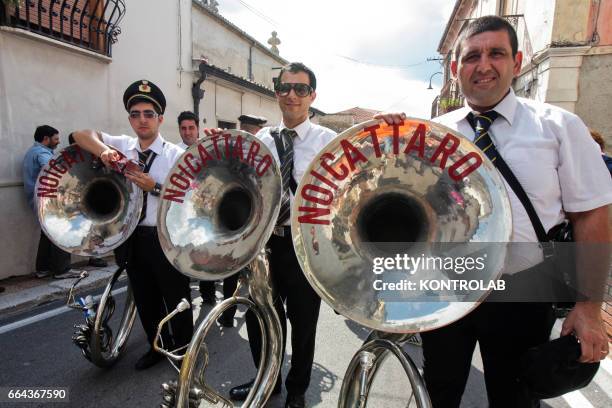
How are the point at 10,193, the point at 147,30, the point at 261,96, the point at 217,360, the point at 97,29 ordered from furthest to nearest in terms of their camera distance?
the point at 261,96 < the point at 147,30 < the point at 97,29 < the point at 10,193 < the point at 217,360

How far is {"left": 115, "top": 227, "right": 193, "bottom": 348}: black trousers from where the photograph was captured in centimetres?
245

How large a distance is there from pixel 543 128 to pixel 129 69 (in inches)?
263

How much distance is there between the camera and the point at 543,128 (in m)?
1.36

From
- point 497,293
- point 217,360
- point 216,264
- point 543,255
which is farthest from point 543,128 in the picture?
point 217,360

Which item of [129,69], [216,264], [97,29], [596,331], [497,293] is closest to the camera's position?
[596,331]

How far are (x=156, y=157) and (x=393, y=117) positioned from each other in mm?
1734

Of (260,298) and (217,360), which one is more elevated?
(260,298)

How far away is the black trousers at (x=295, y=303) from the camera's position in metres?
2.12

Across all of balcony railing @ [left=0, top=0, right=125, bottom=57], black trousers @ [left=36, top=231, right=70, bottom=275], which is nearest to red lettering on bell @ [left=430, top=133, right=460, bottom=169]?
black trousers @ [left=36, top=231, right=70, bottom=275]

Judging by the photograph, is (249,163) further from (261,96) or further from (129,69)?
(261,96)

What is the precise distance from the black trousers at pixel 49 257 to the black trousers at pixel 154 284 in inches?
101

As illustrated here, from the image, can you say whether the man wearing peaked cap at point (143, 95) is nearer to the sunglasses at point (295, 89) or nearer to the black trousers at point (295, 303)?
the sunglasses at point (295, 89)

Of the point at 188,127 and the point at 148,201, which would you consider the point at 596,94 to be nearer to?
the point at 188,127

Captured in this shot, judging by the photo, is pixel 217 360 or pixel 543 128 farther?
pixel 217 360
